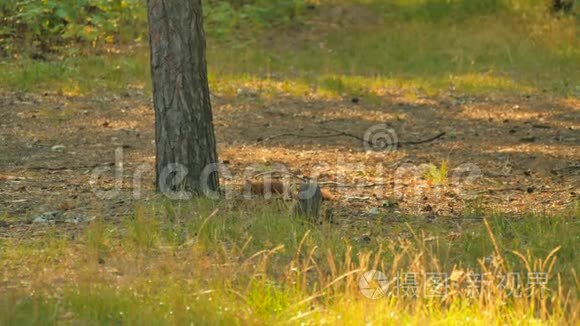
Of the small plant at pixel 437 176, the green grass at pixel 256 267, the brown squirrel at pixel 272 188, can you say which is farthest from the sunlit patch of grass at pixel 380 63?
the green grass at pixel 256 267

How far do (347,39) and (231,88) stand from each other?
454 centimetres

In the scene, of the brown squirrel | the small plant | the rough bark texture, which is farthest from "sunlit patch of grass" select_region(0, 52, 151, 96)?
the small plant

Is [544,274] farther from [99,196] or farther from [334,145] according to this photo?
[334,145]

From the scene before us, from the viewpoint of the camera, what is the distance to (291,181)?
24.4 ft

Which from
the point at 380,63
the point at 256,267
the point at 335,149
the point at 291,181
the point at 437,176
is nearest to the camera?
the point at 256,267

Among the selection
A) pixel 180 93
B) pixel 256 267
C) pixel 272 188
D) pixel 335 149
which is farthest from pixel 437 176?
pixel 256 267

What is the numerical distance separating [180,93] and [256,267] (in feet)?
6.58

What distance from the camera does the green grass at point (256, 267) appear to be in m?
4.23

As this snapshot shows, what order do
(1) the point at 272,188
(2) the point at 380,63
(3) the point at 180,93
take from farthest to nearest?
(2) the point at 380,63
(1) the point at 272,188
(3) the point at 180,93

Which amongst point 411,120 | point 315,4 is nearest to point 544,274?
point 411,120

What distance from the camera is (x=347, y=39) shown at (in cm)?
1591

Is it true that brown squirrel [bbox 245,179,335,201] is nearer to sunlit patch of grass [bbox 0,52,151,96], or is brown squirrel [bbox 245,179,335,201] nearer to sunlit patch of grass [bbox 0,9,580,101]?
sunlit patch of grass [bbox 0,9,580,101]

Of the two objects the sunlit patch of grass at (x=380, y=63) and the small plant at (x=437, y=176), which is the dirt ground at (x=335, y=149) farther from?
the sunlit patch of grass at (x=380, y=63)

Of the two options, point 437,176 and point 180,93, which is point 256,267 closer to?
point 180,93
